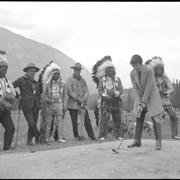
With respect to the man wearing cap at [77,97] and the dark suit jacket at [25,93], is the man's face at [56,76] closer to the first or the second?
the man wearing cap at [77,97]

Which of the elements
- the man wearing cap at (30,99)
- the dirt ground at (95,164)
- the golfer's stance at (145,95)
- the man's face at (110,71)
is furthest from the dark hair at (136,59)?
the man wearing cap at (30,99)

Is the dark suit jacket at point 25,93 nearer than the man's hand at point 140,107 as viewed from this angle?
No

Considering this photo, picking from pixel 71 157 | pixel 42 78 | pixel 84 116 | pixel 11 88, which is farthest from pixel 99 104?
pixel 71 157

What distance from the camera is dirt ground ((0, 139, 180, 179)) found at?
17.8ft

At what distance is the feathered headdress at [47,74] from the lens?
33.3ft

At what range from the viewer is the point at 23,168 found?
5.81 metres

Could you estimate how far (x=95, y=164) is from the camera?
19.6 feet

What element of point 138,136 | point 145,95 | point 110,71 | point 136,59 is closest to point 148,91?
point 145,95

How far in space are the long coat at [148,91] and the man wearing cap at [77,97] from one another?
8.92 ft

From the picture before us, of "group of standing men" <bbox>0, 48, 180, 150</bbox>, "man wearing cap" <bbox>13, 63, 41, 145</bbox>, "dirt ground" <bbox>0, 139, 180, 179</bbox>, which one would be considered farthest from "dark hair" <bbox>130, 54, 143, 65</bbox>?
"man wearing cap" <bbox>13, 63, 41, 145</bbox>

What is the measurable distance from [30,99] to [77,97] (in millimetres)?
1516

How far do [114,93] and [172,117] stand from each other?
69.1 inches

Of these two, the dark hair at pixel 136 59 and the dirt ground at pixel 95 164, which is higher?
the dark hair at pixel 136 59

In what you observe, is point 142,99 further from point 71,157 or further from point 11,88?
point 11,88
